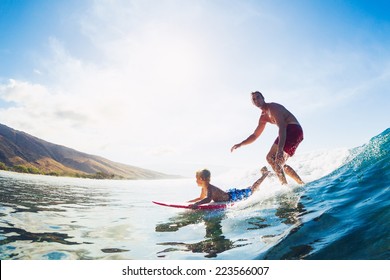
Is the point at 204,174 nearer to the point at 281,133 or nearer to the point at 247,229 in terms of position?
the point at 281,133

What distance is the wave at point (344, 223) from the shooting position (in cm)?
359

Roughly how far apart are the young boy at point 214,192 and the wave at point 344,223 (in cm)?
235

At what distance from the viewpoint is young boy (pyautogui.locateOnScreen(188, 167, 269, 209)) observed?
9.04 m

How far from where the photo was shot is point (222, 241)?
5.12m

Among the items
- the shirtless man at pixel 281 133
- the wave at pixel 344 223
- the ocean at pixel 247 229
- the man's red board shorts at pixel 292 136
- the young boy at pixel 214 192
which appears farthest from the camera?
the young boy at pixel 214 192

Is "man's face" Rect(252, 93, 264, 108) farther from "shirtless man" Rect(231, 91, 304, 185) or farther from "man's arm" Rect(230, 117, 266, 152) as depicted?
"man's arm" Rect(230, 117, 266, 152)

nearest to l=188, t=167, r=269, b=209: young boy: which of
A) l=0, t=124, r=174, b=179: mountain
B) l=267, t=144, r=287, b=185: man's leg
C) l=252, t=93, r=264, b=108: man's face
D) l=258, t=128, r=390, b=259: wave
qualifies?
l=267, t=144, r=287, b=185: man's leg

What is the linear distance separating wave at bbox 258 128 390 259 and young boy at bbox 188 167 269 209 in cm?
235

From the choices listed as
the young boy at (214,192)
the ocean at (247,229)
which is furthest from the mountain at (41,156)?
the ocean at (247,229)

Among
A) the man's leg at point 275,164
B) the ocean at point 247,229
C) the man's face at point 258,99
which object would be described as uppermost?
the man's face at point 258,99

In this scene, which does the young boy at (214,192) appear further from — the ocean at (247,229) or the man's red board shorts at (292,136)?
the man's red board shorts at (292,136)
